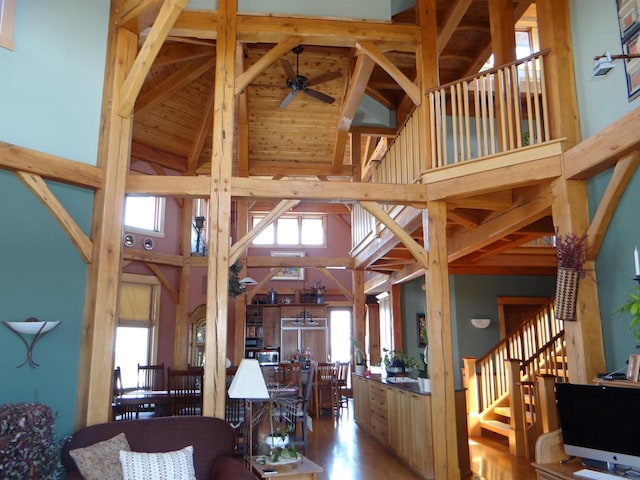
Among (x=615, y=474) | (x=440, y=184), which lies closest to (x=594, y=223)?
(x=440, y=184)

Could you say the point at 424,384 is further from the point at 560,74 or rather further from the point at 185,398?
the point at 560,74

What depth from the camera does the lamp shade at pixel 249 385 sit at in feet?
12.7

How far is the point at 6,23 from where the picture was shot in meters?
4.30

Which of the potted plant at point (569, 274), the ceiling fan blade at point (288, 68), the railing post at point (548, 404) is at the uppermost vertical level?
the ceiling fan blade at point (288, 68)

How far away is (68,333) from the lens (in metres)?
4.44

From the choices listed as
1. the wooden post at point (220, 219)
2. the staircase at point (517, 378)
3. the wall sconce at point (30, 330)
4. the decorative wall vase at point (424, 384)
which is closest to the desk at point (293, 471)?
the wooden post at point (220, 219)

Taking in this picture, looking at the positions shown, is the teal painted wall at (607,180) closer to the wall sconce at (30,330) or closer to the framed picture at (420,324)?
the wall sconce at (30,330)

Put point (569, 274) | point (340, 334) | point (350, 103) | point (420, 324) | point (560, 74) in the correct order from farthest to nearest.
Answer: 1. point (340, 334)
2. point (420, 324)
3. point (350, 103)
4. point (560, 74)
5. point (569, 274)

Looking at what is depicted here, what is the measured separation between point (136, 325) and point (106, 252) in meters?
4.98

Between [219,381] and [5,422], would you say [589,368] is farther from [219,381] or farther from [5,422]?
[5,422]

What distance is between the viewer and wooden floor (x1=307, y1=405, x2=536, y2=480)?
17.6 ft

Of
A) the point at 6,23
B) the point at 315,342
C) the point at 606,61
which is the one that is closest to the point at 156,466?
the point at 6,23

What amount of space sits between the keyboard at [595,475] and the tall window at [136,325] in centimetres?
763

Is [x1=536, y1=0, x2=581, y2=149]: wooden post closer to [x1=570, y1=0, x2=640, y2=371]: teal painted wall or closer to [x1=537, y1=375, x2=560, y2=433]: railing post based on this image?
[x1=570, y1=0, x2=640, y2=371]: teal painted wall
